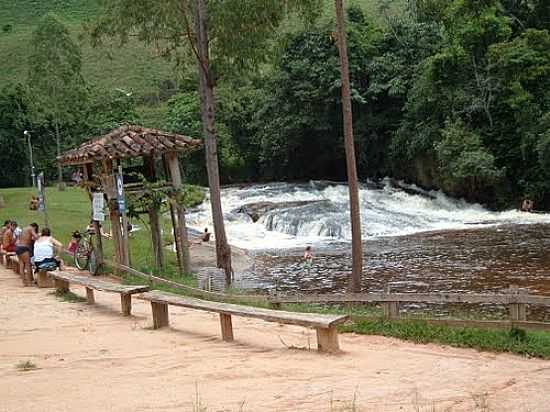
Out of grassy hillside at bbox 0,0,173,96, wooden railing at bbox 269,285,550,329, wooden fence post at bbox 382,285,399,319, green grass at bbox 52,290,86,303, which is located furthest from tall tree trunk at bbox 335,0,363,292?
grassy hillside at bbox 0,0,173,96

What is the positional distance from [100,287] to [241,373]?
210 inches

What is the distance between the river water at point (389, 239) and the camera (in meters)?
19.8

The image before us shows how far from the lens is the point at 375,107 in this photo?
4531cm

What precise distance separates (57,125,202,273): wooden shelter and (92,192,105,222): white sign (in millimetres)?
502

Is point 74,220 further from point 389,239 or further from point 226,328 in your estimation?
point 226,328

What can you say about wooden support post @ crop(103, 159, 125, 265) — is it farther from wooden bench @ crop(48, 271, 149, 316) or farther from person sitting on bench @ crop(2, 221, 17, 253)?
person sitting on bench @ crop(2, 221, 17, 253)

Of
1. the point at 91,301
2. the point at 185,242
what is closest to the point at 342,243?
the point at 185,242

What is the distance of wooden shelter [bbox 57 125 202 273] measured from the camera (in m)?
16.1

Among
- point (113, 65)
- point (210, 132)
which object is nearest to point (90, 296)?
point (210, 132)

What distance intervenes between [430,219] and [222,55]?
1787cm

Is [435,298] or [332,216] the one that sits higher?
[435,298]

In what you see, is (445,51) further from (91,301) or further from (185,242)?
(91,301)

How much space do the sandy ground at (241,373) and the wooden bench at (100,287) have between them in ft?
2.04

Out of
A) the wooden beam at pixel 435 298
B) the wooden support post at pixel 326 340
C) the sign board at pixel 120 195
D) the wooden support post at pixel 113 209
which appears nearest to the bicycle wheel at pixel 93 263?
the wooden support post at pixel 113 209
